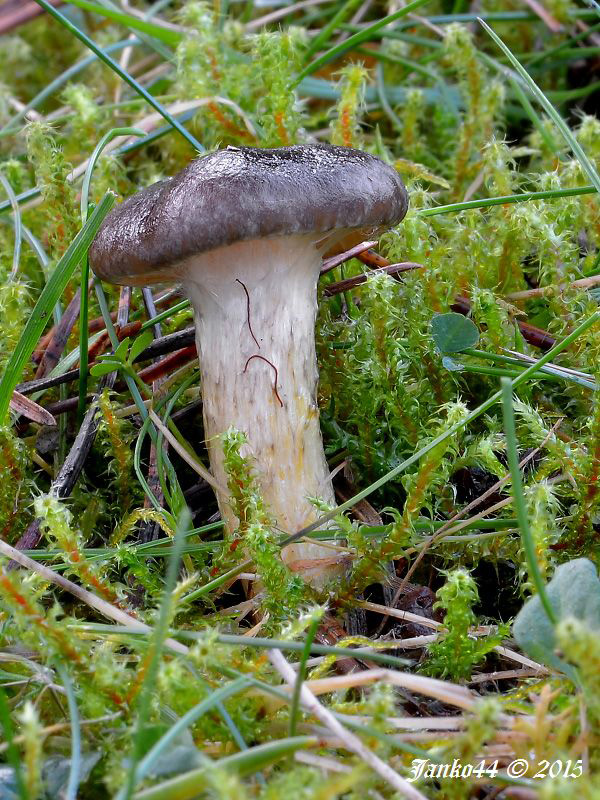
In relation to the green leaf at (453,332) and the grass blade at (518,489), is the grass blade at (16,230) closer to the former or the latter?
the green leaf at (453,332)

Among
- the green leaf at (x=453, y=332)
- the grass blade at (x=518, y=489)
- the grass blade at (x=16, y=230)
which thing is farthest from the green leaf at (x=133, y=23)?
the grass blade at (x=518, y=489)

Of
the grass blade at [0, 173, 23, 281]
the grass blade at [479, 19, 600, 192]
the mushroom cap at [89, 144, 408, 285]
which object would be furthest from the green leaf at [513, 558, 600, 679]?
the grass blade at [0, 173, 23, 281]

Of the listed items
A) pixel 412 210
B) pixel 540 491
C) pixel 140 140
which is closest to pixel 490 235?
pixel 412 210

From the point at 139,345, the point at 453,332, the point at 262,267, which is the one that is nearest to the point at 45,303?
the point at 139,345

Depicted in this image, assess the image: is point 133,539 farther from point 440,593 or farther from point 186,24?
point 186,24

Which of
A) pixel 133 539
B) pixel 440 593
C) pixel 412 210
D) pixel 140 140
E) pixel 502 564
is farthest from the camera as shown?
pixel 140 140

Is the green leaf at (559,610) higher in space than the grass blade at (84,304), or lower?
lower
